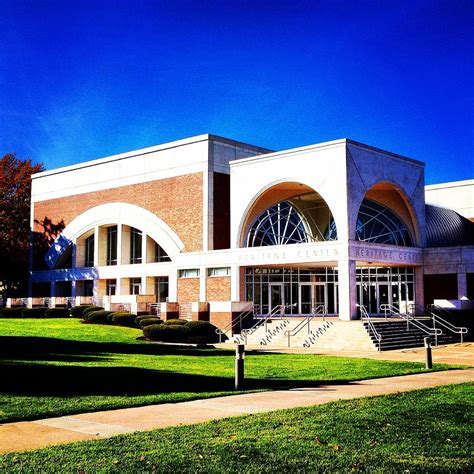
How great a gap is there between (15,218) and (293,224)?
95.7 feet

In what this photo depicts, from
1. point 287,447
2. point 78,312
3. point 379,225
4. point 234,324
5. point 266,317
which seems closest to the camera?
point 287,447

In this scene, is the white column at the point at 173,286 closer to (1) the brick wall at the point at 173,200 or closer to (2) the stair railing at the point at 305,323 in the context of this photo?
(1) the brick wall at the point at 173,200

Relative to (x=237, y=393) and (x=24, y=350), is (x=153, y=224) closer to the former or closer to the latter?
(x=24, y=350)

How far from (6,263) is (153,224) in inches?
669

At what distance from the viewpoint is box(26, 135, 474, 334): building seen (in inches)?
1463

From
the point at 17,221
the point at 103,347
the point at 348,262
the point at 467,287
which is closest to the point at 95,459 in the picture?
the point at 103,347

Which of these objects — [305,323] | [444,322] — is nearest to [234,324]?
[305,323]

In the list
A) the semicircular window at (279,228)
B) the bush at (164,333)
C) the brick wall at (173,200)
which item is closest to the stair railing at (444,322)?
the semicircular window at (279,228)

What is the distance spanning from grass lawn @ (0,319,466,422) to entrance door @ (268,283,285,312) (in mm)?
14142

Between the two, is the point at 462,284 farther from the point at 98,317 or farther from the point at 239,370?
the point at 239,370

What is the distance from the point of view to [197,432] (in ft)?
29.2

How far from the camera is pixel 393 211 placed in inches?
1645

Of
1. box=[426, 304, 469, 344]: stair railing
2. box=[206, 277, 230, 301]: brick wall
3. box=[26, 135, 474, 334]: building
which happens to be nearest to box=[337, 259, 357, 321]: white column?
box=[26, 135, 474, 334]: building

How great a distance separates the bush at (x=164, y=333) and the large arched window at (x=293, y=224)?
10.6 meters
